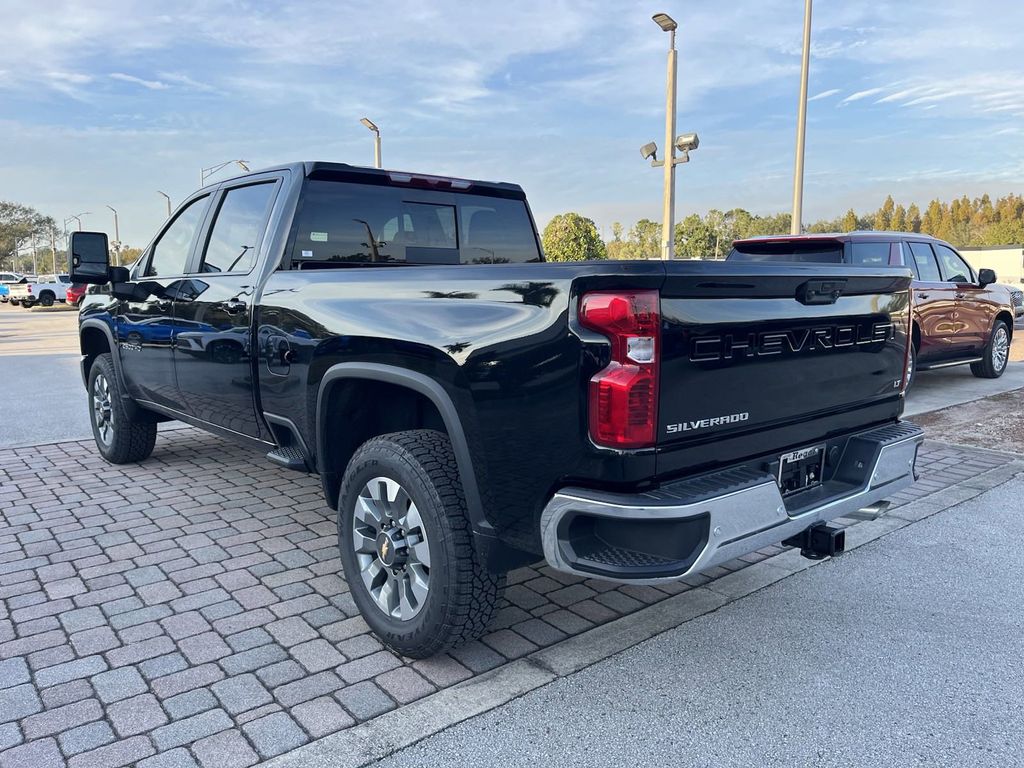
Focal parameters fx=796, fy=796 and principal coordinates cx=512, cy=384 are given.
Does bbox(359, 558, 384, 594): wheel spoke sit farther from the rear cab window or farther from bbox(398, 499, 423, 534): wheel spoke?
the rear cab window

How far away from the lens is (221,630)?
3.32 m

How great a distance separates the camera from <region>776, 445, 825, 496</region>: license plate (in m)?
2.98

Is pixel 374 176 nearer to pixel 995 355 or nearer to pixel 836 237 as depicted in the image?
pixel 836 237

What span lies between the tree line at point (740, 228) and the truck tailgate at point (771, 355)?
202 inches

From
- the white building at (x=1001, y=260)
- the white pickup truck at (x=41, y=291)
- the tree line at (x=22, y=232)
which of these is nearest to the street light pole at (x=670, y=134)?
the white pickup truck at (x=41, y=291)

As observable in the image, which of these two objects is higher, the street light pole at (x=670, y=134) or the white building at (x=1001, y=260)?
the street light pole at (x=670, y=134)

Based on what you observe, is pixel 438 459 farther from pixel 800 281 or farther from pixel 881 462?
pixel 881 462

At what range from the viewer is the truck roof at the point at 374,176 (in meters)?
4.10

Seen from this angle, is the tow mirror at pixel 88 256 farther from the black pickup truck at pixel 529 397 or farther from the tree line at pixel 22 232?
the tree line at pixel 22 232

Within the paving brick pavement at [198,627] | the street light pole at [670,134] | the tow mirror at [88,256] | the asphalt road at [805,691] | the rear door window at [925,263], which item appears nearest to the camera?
the asphalt road at [805,691]

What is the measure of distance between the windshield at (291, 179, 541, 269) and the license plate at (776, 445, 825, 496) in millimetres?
2340

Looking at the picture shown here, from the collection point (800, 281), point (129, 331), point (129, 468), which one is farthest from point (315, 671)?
point (129, 468)

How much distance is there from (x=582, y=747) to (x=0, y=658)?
228 cm

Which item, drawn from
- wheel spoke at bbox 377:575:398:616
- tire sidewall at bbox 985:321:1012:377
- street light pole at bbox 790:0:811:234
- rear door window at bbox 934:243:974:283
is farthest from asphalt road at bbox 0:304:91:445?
street light pole at bbox 790:0:811:234
